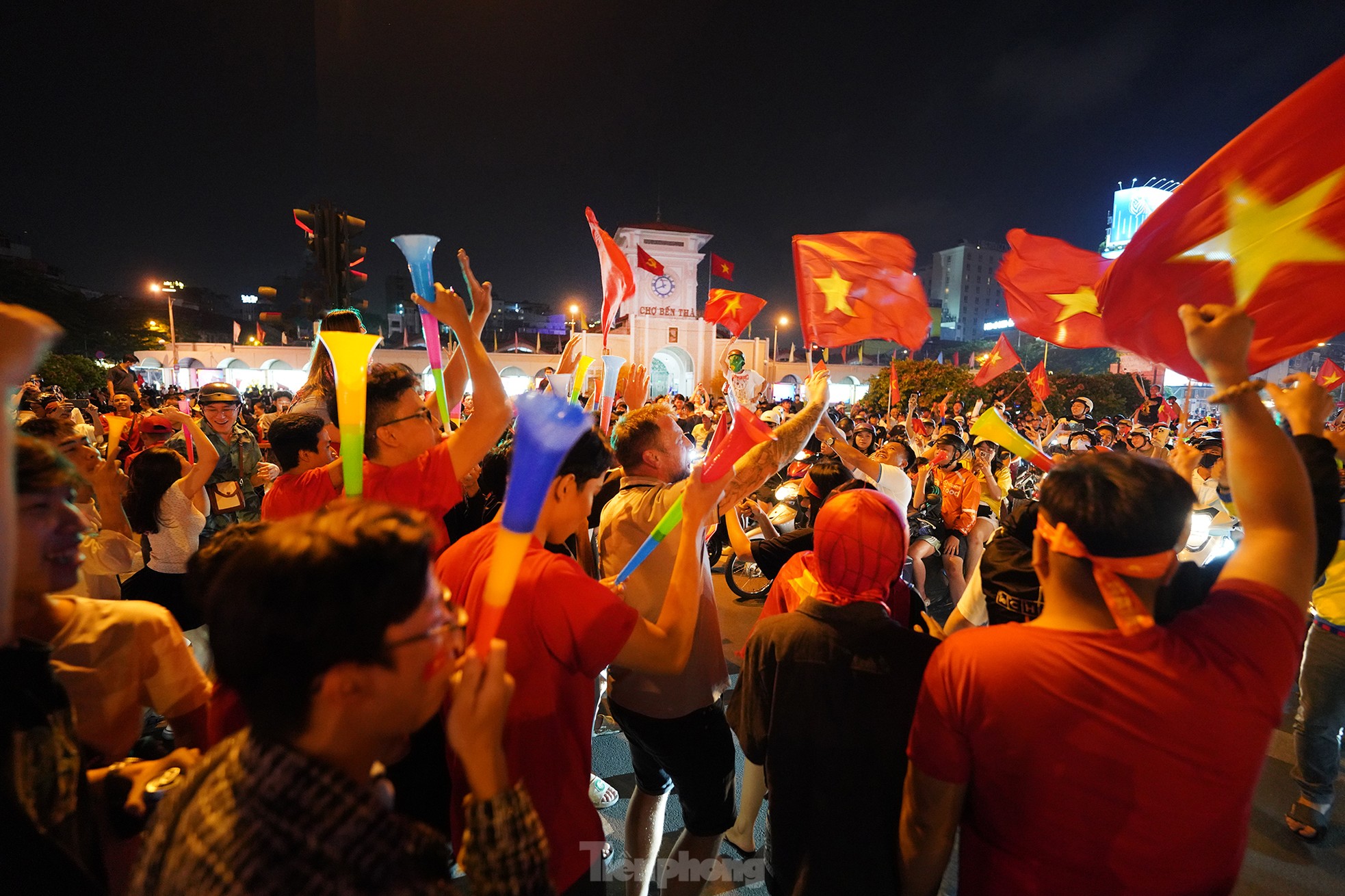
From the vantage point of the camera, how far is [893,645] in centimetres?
178

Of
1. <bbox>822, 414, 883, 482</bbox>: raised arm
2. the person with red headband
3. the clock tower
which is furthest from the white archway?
the person with red headband

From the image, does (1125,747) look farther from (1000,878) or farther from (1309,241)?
(1309,241)

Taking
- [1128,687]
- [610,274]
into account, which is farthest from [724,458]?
[610,274]

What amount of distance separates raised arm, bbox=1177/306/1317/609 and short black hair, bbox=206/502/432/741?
1846 millimetres

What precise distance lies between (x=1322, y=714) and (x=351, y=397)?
197 inches

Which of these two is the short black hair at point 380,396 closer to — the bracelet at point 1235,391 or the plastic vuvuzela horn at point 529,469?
the plastic vuvuzela horn at point 529,469

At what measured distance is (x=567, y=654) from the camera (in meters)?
1.68

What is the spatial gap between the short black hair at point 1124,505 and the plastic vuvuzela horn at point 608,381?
2729 millimetres

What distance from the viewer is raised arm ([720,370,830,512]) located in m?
2.58

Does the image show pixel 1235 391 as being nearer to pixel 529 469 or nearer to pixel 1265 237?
pixel 1265 237

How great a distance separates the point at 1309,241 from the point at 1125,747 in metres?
1.99

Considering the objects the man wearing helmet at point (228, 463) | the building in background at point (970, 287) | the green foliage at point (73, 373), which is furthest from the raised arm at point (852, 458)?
the building in background at point (970, 287)

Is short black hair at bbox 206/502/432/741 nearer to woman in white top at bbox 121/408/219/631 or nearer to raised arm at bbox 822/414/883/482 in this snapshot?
woman in white top at bbox 121/408/219/631

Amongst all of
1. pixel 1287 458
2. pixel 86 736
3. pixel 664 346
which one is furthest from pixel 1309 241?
pixel 664 346
